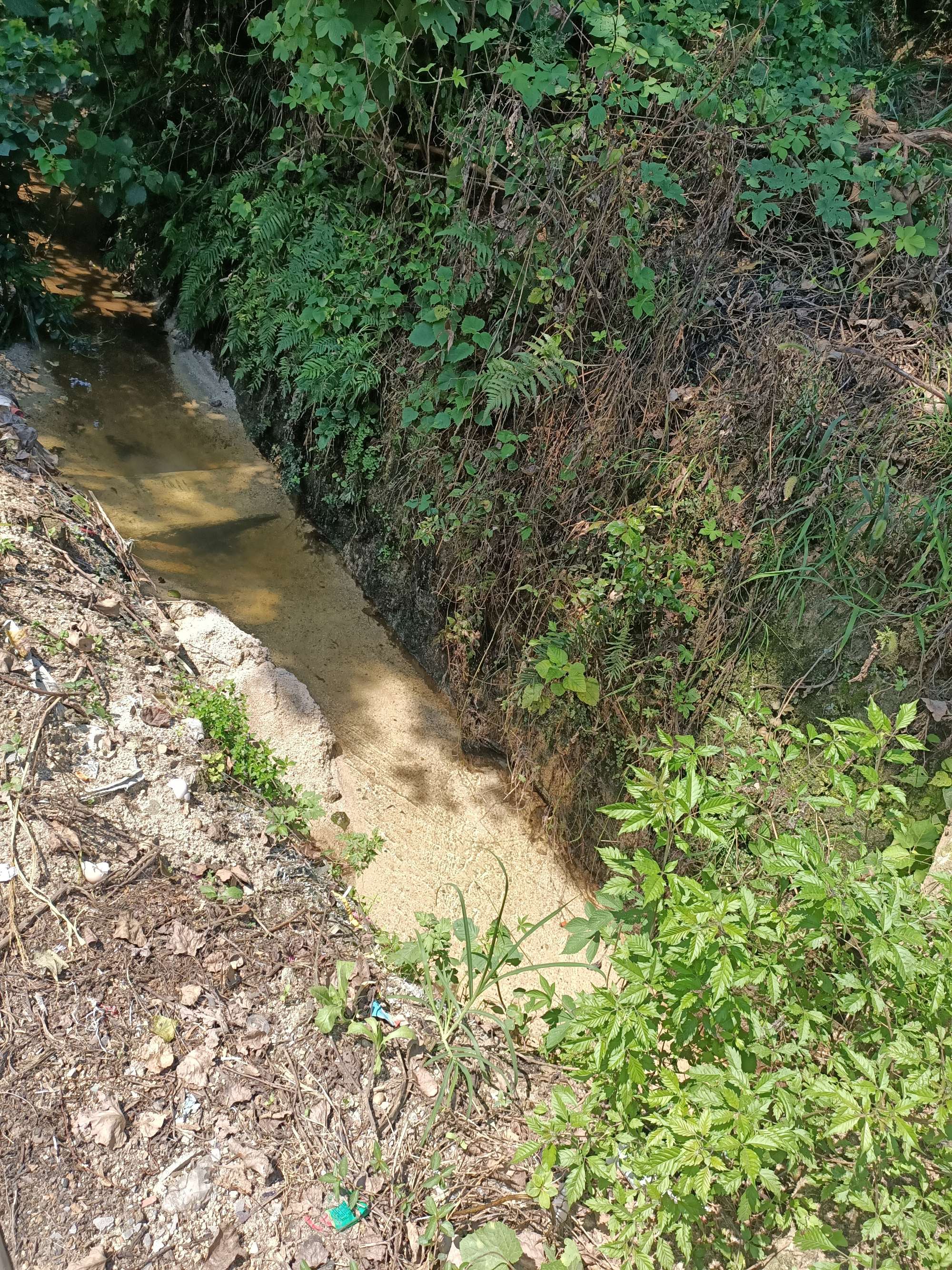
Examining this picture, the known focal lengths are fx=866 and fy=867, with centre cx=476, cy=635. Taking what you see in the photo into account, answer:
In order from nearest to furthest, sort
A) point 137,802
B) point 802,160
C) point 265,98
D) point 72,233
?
point 137,802, point 802,160, point 265,98, point 72,233

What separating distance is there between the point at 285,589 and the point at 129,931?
247 centimetres

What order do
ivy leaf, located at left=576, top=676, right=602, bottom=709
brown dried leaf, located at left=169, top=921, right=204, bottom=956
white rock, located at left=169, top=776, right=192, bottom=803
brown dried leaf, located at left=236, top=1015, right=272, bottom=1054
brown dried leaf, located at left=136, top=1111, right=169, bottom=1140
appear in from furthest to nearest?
ivy leaf, located at left=576, top=676, right=602, bottom=709 < white rock, located at left=169, top=776, right=192, bottom=803 < brown dried leaf, located at left=169, top=921, right=204, bottom=956 < brown dried leaf, located at left=236, top=1015, right=272, bottom=1054 < brown dried leaf, located at left=136, top=1111, right=169, bottom=1140

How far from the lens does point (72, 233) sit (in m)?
6.25

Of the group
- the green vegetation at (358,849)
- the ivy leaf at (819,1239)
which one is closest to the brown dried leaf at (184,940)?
the green vegetation at (358,849)

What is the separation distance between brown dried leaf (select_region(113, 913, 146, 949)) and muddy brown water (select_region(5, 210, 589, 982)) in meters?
1.00

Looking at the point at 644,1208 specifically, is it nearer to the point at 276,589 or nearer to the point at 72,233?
the point at 276,589

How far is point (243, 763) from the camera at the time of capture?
10.8 feet

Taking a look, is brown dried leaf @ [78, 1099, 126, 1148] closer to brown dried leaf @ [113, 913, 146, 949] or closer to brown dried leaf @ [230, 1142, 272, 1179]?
brown dried leaf @ [230, 1142, 272, 1179]

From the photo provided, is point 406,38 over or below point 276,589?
over

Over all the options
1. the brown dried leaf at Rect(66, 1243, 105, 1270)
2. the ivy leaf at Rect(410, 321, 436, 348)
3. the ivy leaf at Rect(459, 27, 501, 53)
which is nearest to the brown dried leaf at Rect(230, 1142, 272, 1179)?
the brown dried leaf at Rect(66, 1243, 105, 1270)

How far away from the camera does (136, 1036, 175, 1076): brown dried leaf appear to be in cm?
229

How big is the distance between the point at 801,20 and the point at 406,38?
5.72ft

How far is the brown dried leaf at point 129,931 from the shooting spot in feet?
8.22

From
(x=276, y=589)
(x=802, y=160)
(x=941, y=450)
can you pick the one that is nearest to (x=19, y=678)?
(x=276, y=589)
